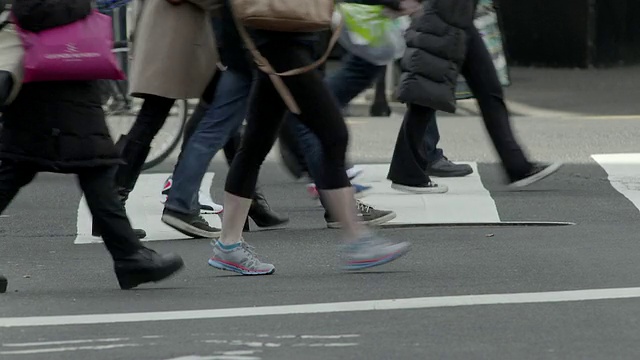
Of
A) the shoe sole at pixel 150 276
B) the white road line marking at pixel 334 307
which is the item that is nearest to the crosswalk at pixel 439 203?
the shoe sole at pixel 150 276

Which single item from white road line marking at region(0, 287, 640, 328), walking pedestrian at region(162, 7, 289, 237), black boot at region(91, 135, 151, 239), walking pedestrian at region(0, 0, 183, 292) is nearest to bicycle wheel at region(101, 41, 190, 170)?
walking pedestrian at region(162, 7, 289, 237)

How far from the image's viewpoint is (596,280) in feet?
21.1

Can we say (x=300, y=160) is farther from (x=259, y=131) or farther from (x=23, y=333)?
(x=23, y=333)

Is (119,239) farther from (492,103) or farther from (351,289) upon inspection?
(492,103)

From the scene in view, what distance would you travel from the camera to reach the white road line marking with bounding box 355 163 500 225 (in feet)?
27.5

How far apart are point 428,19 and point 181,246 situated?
2097 mm

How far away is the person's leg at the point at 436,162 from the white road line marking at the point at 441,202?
7cm

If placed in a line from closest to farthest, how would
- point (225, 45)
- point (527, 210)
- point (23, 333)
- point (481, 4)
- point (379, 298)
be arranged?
point (23, 333)
point (379, 298)
point (225, 45)
point (527, 210)
point (481, 4)

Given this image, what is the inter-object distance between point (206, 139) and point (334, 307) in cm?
204

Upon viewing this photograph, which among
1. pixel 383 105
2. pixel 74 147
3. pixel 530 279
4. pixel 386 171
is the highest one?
pixel 74 147

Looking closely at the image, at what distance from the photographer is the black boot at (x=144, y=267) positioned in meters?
6.30

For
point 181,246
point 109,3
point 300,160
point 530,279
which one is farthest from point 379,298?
point 109,3

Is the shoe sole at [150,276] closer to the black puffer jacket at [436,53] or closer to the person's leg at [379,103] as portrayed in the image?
the black puffer jacket at [436,53]

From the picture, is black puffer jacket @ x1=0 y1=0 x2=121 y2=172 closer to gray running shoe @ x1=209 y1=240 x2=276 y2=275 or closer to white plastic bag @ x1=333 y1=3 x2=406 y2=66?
gray running shoe @ x1=209 y1=240 x2=276 y2=275
